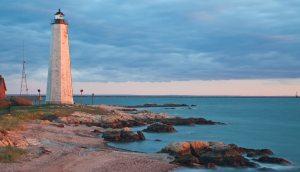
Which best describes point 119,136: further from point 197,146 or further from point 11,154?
point 11,154

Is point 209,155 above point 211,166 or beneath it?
above

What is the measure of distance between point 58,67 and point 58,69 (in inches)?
10.1

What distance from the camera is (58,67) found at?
31391 mm

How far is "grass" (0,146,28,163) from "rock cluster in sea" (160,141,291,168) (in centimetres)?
688

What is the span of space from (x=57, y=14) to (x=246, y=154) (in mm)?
28363

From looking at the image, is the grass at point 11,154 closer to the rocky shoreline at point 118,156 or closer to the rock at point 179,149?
the rocky shoreline at point 118,156

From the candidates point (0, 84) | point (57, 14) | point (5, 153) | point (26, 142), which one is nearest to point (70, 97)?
point (57, 14)

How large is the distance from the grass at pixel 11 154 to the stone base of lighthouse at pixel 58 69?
2136 cm

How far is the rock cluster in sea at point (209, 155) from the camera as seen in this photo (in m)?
12.1

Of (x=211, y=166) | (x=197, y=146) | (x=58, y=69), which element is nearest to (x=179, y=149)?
(x=197, y=146)

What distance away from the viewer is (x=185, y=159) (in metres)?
11.9

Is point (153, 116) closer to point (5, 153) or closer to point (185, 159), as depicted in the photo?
point (185, 159)

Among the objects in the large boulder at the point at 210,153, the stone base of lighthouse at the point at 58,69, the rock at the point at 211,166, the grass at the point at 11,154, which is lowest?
the rock at the point at 211,166

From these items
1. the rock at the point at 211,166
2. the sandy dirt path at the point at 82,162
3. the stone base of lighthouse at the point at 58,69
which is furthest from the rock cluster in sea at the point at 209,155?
the stone base of lighthouse at the point at 58,69
